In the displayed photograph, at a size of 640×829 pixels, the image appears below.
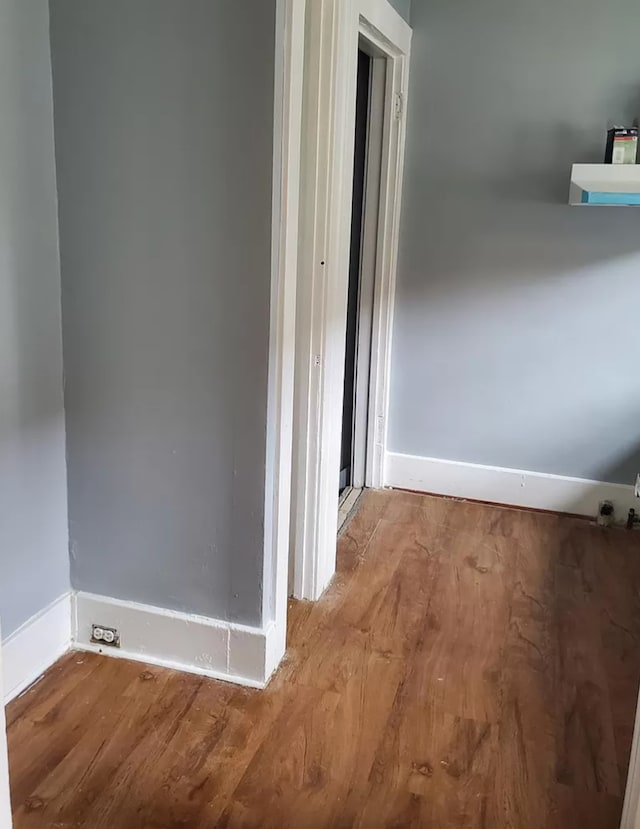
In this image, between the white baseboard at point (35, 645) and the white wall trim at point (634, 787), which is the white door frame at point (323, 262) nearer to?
the white baseboard at point (35, 645)

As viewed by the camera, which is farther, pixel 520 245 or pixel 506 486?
pixel 506 486

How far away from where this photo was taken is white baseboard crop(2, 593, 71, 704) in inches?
80.1

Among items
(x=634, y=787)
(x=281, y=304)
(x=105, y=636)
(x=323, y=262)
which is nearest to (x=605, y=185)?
(x=323, y=262)

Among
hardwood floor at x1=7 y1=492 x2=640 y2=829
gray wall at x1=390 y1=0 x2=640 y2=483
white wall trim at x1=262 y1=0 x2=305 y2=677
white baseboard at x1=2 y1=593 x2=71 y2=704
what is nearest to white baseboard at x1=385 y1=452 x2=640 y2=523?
gray wall at x1=390 y1=0 x2=640 y2=483

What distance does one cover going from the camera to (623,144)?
9.80 ft

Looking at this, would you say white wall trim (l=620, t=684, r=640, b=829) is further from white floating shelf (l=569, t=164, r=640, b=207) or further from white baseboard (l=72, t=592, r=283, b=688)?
white floating shelf (l=569, t=164, r=640, b=207)

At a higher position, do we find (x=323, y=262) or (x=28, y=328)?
(x=323, y=262)

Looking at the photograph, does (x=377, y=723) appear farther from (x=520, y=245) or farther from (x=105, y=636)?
(x=520, y=245)

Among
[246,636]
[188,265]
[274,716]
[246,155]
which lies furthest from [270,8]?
[274,716]

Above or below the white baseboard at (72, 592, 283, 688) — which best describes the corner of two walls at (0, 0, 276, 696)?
above

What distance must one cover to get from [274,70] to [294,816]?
1.71 meters

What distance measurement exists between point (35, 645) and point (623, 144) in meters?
2.74

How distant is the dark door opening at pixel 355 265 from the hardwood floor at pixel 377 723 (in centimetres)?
95

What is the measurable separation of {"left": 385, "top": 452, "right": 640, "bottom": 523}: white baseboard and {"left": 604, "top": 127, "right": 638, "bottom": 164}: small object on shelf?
138cm
